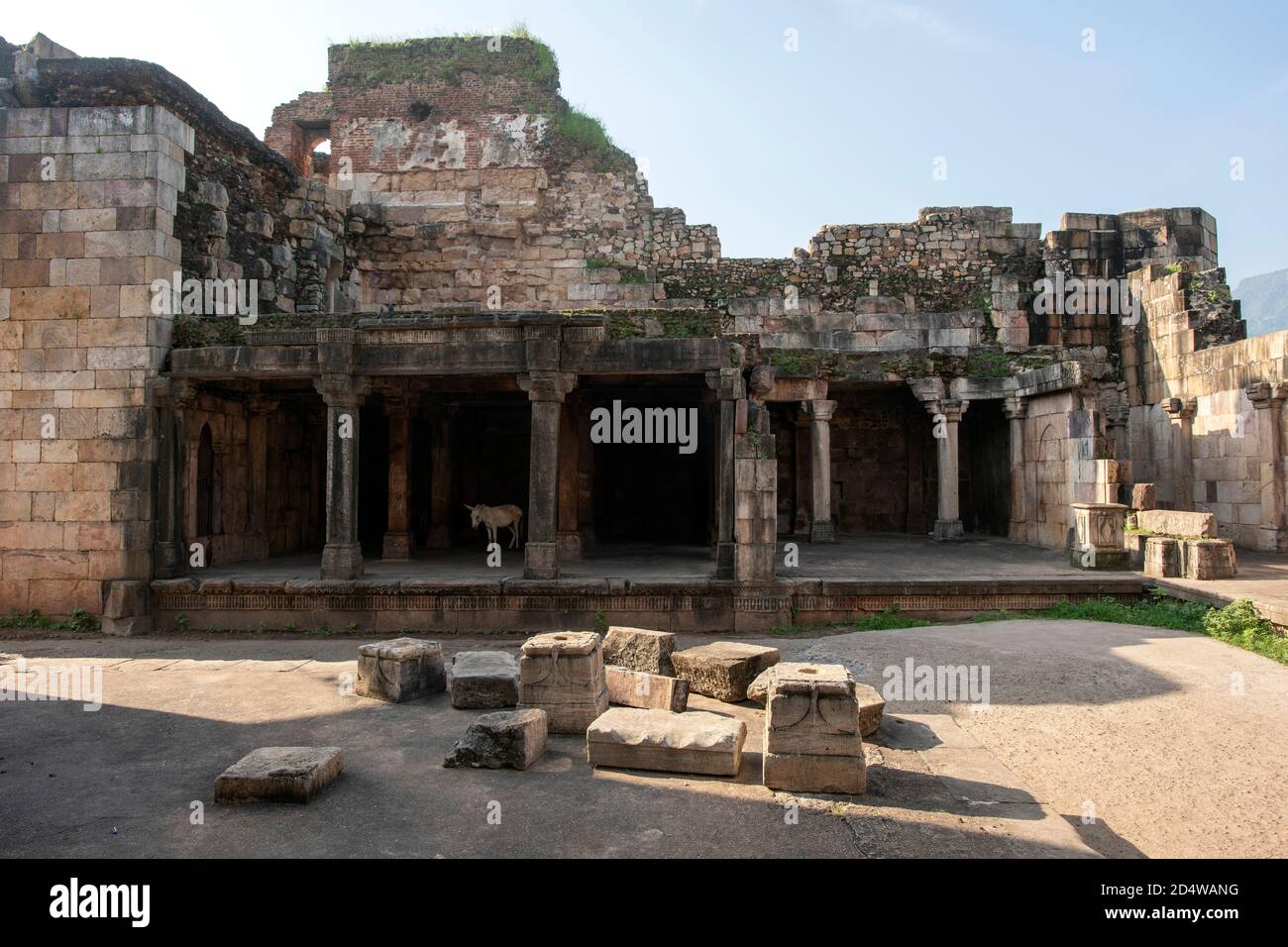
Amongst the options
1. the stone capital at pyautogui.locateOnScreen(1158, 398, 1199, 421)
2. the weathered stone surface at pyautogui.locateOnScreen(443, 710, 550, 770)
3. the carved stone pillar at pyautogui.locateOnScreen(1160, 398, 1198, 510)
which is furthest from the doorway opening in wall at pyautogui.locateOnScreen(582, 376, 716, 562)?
the carved stone pillar at pyautogui.locateOnScreen(1160, 398, 1198, 510)

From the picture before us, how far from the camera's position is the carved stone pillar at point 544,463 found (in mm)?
11188

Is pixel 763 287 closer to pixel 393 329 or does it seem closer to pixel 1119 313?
pixel 1119 313

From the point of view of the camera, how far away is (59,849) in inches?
174

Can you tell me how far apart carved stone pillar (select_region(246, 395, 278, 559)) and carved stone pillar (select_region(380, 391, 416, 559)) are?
89.4 inches

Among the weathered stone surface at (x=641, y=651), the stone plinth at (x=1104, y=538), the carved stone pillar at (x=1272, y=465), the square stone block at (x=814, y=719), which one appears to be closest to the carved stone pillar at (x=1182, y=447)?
the carved stone pillar at (x=1272, y=465)

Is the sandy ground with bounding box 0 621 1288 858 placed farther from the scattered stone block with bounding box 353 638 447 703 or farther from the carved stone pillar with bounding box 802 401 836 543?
the carved stone pillar with bounding box 802 401 836 543

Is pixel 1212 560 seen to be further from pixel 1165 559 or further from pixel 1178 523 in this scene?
pixel 1178 523

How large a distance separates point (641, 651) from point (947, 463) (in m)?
11.5

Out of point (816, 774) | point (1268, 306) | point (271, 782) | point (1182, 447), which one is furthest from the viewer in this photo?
point (1268, 306)

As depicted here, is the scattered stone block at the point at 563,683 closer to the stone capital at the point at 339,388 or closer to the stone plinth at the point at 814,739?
the stone plinth at the point at 814,739

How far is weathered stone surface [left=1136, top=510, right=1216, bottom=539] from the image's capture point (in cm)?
1145

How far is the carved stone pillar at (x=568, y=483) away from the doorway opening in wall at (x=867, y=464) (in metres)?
6.49

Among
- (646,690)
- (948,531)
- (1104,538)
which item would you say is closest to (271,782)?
(646,690)

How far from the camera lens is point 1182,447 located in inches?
674
